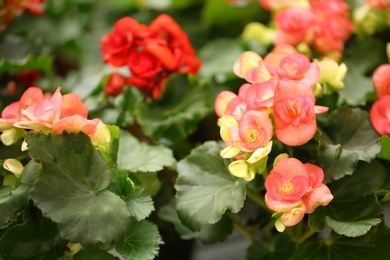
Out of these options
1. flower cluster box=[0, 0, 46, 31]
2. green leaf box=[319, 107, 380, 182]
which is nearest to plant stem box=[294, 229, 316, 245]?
green leaf box=[319, 107, 380, 182]

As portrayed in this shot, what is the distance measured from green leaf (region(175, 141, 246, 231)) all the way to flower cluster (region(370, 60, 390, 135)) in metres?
0.22

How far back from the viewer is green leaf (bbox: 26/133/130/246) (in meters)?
0.65

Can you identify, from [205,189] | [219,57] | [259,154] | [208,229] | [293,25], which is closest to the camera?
[259,154]

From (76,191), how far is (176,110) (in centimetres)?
34

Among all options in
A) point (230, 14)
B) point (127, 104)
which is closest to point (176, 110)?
point (127, 104)

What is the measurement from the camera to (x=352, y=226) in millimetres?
674

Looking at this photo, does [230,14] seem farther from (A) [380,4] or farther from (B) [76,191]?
(B) [76,191]

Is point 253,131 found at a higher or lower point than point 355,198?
higher

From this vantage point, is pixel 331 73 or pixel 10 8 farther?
pixel 10 8

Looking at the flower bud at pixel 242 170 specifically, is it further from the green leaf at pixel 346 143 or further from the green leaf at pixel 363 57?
the green leaf at pixel 363 57

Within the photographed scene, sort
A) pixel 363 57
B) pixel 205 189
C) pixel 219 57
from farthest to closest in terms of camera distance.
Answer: pixel 219 57
pixel 363 57
pixel 205 189

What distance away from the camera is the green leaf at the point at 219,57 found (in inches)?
45.1

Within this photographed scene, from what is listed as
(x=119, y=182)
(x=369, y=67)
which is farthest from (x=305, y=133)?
(x=369, y=67)

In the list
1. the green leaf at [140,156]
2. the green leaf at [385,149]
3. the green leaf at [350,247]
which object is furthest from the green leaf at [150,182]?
the green leaf at [385,149]
